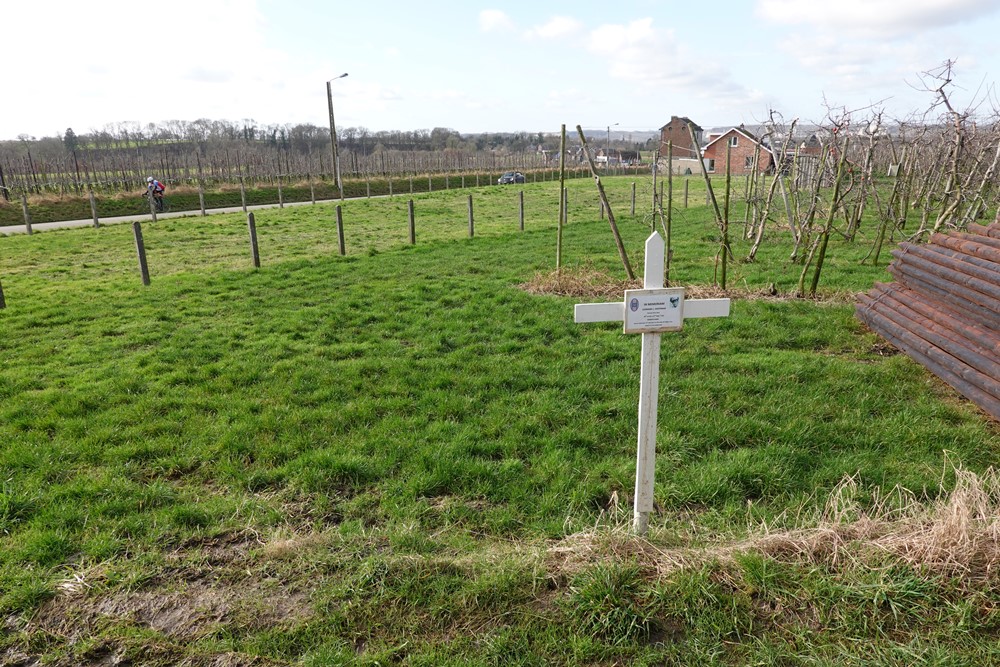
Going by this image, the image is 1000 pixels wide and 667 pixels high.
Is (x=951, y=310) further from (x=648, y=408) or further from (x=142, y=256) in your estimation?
(x=142, y=256)

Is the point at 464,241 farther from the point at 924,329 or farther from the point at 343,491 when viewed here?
the point at 343,491

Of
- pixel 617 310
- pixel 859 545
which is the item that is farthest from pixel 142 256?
pixel 859 545

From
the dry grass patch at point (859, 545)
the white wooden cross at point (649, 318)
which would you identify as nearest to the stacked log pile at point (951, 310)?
the dry grass patch at point (859, 545)

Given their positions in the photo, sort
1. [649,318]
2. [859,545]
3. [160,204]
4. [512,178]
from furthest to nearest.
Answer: [512,178] → [160,204] → [649,318] → [859,545]

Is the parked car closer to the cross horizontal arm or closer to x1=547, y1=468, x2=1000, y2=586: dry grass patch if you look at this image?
the cross horizontal arm

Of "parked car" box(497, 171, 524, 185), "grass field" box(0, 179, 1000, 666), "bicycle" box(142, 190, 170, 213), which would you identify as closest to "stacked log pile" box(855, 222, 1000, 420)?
"grass field" box(0, 179, 1000, 666)

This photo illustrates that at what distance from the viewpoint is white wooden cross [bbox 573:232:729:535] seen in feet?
10.8

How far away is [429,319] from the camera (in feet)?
27.6

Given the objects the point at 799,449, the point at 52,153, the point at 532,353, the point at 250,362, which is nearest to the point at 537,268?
the point at 532,353

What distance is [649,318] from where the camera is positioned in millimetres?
3330

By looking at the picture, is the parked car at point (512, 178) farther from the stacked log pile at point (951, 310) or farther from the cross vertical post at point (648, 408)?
the cross vertical post at point (648, 408)

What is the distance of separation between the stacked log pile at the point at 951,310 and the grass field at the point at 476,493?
249 mm

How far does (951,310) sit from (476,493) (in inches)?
206

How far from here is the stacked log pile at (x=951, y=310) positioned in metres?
5.34
